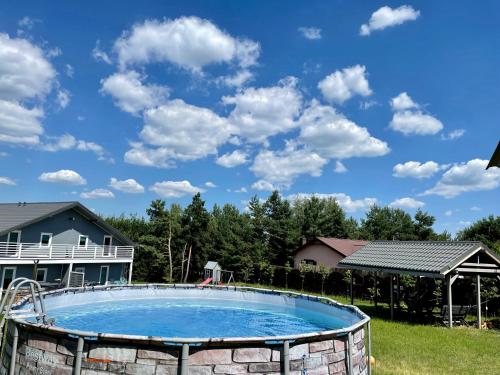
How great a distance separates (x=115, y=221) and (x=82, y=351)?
3384cm

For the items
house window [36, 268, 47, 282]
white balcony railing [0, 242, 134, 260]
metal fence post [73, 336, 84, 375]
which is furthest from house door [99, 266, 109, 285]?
metal fence post [73, 336, 84, 375]

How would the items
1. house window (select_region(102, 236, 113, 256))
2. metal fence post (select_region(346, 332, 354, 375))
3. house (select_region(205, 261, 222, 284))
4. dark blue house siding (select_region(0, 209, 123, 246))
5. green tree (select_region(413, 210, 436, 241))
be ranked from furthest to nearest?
green tree (select_region(413, 210, 436, 241)) < house (select_region(205, 261, 222, 284)) < house window (select_region(102, 236, 113, 256)) < dark blue house siding (select_region(0, 209, 123, 246)) < metal fence post (select_region(346, 332, 354, 375))

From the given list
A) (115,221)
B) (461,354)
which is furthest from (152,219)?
(461,354)

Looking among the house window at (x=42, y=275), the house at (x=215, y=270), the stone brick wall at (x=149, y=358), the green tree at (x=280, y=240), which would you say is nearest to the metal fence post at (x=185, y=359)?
the stone brick wall at (x=149, y=358)

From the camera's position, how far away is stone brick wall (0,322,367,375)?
5539 millimetres

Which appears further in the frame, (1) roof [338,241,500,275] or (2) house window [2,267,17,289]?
(2) house window [2,267,17,289]

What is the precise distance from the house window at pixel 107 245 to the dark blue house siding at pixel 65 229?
359 millimetres

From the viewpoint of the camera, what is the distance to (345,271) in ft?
89.7

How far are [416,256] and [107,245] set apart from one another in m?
21.1

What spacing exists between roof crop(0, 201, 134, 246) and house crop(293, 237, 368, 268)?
53.2 feet

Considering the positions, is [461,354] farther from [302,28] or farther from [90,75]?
[90,75]

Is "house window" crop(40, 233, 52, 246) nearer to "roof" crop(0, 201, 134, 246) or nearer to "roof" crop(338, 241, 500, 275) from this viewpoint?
"roof" crop(0, 201, 134, 246)

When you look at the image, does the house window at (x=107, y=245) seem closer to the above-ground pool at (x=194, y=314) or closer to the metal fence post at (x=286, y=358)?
the above-ground pool at (x=194, y=314)

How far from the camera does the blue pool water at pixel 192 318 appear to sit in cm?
1344
